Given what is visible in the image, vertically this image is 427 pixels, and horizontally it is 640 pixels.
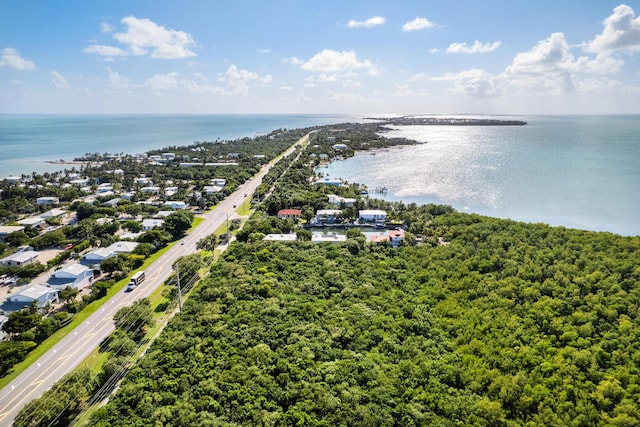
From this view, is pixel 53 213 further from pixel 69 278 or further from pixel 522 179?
pixel 522 179

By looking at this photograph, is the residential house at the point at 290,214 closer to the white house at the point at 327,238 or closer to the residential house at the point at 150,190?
the white house at the point at 327,238

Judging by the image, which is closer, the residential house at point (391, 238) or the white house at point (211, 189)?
the residential house at point (391, 238)

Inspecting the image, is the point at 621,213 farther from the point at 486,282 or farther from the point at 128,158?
the point at 128,158

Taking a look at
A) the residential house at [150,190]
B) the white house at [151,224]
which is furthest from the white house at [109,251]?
the residential house at [150,190]

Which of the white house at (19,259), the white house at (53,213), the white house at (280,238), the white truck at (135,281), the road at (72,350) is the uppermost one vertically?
the white house at (53,213)

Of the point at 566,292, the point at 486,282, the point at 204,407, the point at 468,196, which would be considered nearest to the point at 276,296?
the point at 204,407

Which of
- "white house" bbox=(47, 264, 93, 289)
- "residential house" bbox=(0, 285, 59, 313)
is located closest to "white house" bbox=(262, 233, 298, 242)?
"white house" bbox=(47, 264, 93, 289)

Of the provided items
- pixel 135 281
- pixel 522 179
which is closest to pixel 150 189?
pixel 135 281
